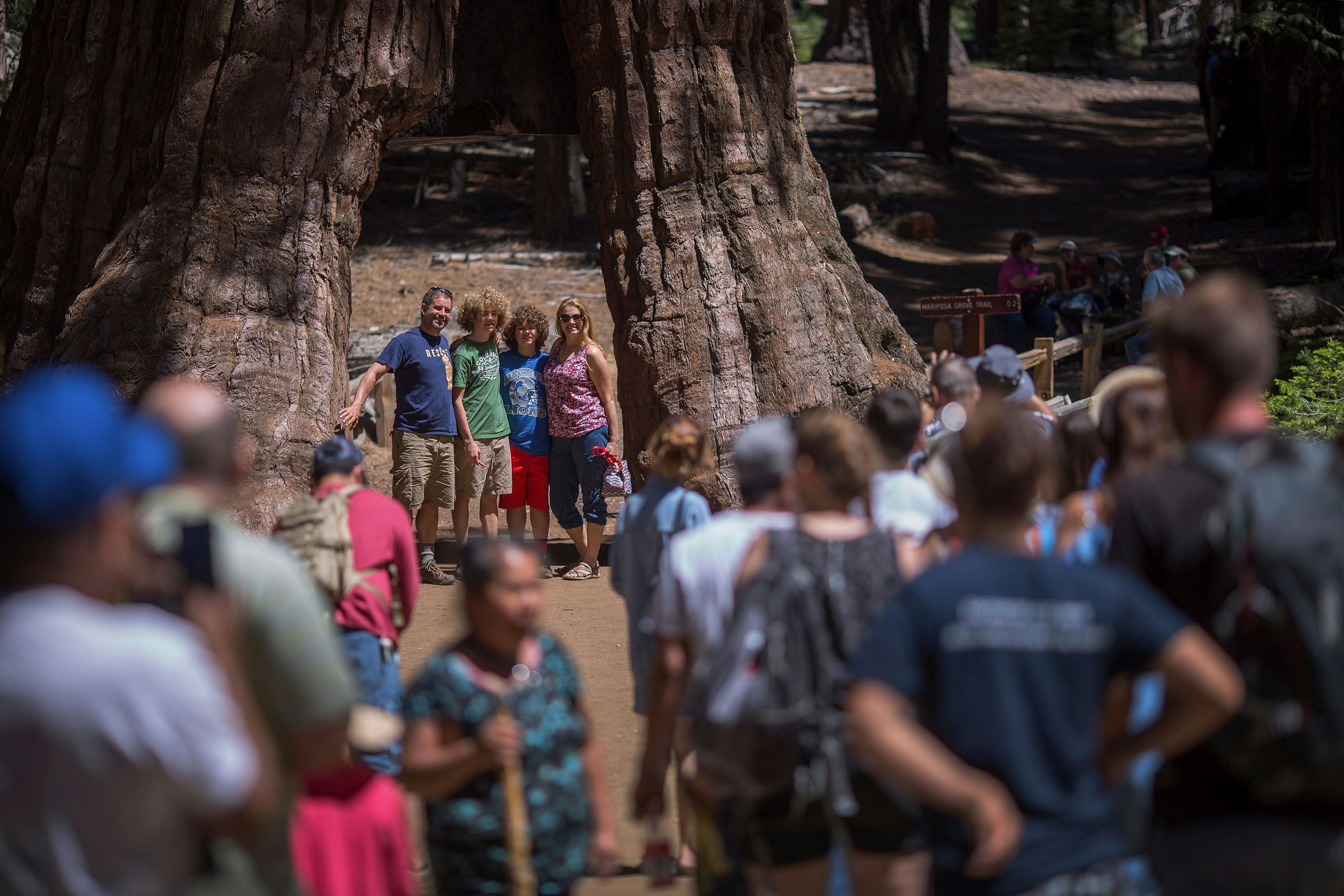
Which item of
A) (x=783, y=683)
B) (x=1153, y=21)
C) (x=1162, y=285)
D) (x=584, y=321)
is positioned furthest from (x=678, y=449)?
(x=1153, y=21)

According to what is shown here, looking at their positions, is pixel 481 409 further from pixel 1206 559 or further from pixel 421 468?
pixel 1206 559

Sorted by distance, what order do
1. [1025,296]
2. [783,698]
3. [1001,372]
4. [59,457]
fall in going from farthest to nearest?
1. [1025,296]
2. [1001,372]
3. [783,698]
4. [59,457]

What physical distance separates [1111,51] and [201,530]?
40984 millimetres

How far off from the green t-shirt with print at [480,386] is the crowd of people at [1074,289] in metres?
5.28

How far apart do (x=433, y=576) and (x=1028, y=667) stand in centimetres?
657

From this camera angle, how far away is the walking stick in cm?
301

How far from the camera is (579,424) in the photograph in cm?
850

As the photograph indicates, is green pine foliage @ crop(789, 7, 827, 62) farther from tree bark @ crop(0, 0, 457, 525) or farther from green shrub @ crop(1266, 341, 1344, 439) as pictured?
tree bark @ crop(0, 0, 457, 525)

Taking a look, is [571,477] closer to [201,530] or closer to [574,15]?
[574,15]

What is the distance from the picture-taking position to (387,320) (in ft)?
54.3

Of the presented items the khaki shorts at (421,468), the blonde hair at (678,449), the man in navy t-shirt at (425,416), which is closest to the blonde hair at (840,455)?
the blonde hair at (678,449)

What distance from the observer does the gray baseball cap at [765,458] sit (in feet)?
11.6

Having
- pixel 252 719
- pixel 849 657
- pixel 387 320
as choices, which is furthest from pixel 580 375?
pixel 387 320

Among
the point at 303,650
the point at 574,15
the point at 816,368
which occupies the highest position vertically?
the point at 574,15
